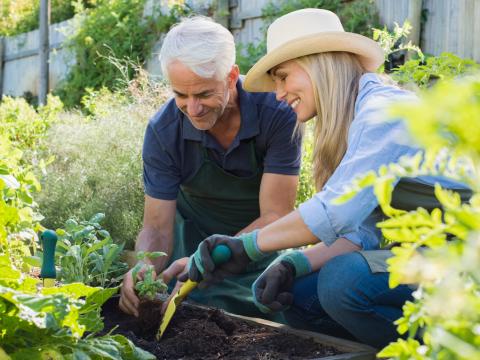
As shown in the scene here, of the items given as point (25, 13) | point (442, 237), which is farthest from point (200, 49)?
point (25, 13)

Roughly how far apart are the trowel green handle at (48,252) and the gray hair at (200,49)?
988 millimetres

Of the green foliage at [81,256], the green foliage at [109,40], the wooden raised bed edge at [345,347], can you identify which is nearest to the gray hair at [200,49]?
the green foliage at [81,256]

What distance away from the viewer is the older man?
3.02 m

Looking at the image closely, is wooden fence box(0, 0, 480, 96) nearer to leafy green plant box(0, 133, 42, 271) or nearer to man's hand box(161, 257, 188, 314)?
man's hand box(161, 257, 188, 314)

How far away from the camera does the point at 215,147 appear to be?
11.0 ft

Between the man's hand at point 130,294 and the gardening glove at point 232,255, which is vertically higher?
the gardening glove at point 232,255

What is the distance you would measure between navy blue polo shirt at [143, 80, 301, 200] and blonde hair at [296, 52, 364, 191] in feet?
2.26

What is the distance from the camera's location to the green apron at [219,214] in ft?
11.5

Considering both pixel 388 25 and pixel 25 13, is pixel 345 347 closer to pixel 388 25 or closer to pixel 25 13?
pixel 388 25

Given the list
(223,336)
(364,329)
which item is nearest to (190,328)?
(223,336)

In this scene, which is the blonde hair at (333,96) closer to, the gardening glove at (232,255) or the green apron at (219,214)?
the gardening glove at (232,255)

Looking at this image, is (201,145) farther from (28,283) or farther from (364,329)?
(28,283)

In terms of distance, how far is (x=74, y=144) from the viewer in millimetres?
6352

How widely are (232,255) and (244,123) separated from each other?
3.46ft
